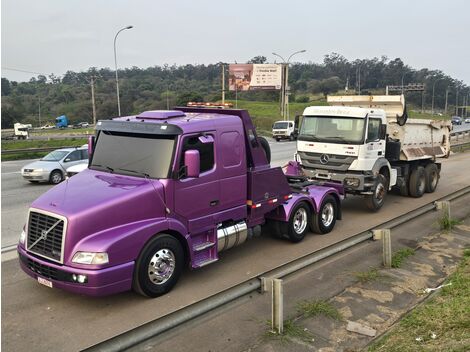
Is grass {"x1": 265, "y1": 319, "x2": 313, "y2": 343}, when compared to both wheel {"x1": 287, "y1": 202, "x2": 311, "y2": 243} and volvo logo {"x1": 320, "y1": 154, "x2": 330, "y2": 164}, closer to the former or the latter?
wheel {"x1": 287, "y1": 202, "x2": 311, "y2": 243}

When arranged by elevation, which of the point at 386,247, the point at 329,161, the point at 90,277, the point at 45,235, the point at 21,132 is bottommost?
the point at 21,132

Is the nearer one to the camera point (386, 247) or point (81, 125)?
point (386, 247)

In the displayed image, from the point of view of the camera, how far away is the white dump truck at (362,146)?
11117mm

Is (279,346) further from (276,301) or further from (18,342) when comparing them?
(18,342)

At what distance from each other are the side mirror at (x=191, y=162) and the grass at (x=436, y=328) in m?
3.17

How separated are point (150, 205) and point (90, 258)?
106 cm

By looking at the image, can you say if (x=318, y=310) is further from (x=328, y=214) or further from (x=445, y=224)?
(x=445, y=224)

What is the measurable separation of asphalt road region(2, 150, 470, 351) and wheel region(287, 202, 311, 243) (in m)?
0.19

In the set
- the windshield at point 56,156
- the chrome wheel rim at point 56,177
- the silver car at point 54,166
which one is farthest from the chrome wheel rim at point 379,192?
the windshield at point 56,156

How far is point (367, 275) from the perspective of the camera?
722 cm

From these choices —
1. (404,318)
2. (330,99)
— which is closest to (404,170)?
(330,99)

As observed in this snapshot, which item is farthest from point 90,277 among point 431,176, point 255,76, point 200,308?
point 255,76

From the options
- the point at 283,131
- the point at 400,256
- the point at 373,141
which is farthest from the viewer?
the point at 283,131

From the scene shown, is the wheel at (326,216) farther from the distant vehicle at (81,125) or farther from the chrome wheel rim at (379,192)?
the distant vehicle at (81,125)
